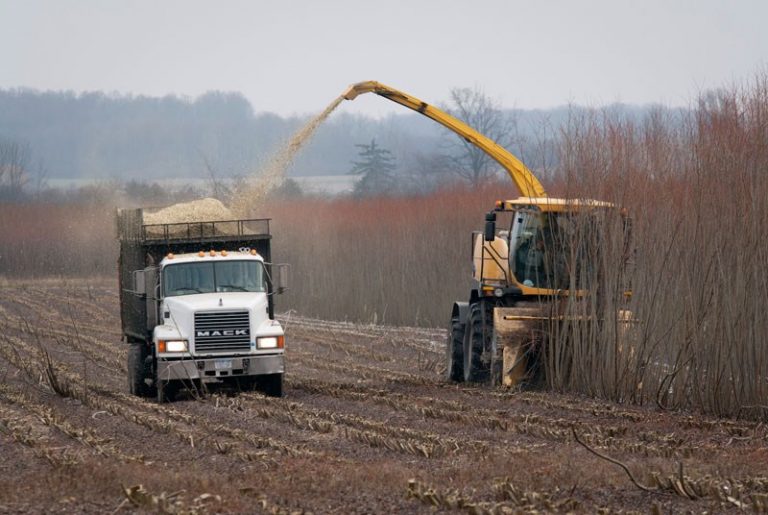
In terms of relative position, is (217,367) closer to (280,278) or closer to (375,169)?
(280,278)

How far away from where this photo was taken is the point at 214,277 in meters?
18.5

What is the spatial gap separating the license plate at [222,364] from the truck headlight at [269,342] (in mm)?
448

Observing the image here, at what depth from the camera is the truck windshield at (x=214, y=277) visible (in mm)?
18359

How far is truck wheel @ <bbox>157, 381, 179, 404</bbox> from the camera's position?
692 inches

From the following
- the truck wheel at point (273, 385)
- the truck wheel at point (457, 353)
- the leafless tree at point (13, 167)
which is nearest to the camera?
the truck wheel at point (273, 385)

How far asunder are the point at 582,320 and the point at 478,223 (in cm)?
1627

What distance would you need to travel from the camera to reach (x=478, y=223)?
33219mm

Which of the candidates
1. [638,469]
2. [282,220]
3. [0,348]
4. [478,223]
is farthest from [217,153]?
[638,469]

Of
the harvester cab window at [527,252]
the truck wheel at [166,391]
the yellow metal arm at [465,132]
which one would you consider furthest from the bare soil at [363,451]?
the yellow metal arm at [465,132]

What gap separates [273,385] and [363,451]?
5092mm

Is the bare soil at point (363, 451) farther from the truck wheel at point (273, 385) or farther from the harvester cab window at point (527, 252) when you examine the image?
the harvester cab window at point (527, 252)

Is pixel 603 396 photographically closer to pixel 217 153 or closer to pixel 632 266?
pixel 632 266

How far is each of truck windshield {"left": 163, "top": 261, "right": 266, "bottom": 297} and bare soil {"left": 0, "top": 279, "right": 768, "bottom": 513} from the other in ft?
5.04

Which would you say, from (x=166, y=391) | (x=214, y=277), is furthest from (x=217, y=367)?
(x=214, y=277)
